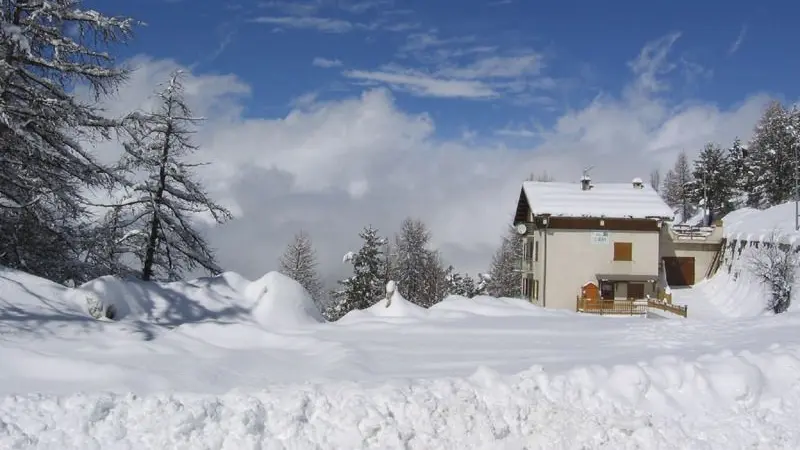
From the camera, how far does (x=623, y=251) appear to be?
38062 mm

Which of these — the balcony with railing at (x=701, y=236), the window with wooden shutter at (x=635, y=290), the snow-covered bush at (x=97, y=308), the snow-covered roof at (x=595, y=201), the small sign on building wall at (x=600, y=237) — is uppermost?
the snow-covered roof at (x=595, y=201)

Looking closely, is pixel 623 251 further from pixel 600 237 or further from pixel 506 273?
pixel 506 273

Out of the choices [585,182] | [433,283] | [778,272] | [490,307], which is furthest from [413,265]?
[490,307]

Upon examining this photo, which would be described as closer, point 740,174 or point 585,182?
point 585,182

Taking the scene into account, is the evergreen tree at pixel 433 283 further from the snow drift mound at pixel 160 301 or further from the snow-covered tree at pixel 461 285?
the snow drift mound at pixel 160 301

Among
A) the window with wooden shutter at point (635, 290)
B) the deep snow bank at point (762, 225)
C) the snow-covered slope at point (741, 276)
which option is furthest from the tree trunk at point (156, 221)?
the deep snow bank at point (762, 225)

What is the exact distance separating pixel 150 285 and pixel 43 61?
5.05 metres

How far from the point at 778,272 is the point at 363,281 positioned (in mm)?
25674

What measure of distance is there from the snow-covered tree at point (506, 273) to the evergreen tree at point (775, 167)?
22582mm

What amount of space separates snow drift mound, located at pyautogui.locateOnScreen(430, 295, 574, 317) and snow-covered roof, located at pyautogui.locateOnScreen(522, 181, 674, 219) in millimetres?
20374

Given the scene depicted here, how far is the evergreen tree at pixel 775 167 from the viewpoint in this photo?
5684cm

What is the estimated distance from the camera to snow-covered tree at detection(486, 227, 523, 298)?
55.3 meters

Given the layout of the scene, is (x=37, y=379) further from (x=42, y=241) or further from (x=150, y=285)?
(x=42, y=241)

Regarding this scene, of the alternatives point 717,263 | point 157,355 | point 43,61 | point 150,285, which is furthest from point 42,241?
point 717,263
